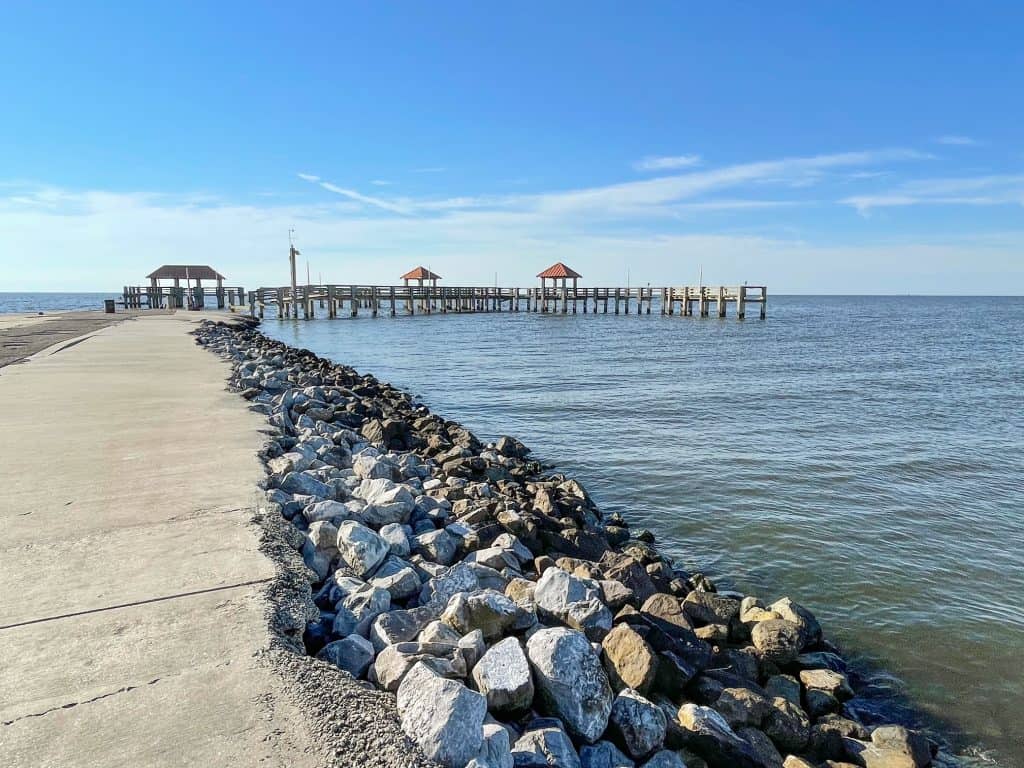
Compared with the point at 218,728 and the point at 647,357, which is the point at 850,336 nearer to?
the point at 647,357

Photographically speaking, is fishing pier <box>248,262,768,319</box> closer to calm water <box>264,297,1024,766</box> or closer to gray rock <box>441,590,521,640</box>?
calm water <box>264,297,1024,766</box>

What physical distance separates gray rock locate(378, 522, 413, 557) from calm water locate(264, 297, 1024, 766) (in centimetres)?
290

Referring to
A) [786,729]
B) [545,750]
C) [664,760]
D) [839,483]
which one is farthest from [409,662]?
[839,483]

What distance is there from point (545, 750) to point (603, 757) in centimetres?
29

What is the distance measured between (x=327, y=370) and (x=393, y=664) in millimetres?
13981

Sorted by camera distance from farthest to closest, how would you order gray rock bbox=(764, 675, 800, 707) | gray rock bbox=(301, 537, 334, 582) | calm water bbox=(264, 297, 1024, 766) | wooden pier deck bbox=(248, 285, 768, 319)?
wooden pier deck bbox=(248, 285, 768, 319)
calm water bbox=(264, 297, 1024, 766)
gray rock bbox=(301, 537, 334, 582)
gray rock bbox=(764, 675, 800, 707)

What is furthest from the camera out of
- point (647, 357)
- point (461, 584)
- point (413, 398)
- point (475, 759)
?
point (647, 357)

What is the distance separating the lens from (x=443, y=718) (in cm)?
224

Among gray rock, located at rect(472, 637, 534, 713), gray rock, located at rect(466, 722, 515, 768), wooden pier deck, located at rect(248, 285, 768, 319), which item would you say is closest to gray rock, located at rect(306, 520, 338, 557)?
gray rock, located at rect(472, 637, 534, 713)

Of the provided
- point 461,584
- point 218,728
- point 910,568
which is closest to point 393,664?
point 218,728

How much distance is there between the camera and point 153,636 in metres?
2.76

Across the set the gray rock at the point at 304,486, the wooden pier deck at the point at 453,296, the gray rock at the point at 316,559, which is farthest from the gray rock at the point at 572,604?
the wooden pier deck at the point at 453,296

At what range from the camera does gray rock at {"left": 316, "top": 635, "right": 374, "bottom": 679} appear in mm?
2789

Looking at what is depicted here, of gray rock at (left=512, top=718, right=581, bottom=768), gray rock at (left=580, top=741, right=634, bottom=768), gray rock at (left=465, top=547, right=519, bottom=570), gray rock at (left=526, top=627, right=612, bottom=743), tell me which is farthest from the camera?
gray rock at (left=465, top=547, right=519, bottom=570)
